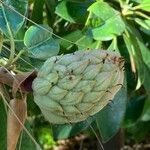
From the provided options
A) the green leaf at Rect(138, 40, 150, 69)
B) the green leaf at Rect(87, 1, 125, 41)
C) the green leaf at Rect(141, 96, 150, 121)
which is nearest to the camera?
the green leaf at Rect(87, 1, 125, 41)

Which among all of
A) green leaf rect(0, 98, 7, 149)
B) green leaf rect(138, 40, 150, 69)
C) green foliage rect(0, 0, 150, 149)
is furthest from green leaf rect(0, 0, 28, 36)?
green leaf rect(138, 40, 150, 69)

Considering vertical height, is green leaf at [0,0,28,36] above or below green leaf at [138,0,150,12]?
above

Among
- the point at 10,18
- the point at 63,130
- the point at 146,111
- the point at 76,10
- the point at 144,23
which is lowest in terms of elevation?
the point at 146,111

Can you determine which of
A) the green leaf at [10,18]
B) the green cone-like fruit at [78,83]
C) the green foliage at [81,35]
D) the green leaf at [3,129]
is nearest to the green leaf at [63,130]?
the green foliage at [81,35]

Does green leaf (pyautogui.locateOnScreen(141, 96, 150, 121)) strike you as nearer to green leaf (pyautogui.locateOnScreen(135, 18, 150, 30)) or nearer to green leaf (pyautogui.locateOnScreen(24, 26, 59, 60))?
green leaf (pyautogui.locateOnScreen(135, 18, 150, 30))

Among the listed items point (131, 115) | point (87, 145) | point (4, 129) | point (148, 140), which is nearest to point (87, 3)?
point (4, 129)

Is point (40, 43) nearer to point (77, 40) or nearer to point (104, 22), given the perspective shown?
point (104, 22)

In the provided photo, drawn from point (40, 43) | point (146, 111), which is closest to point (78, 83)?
point (40, 43)
